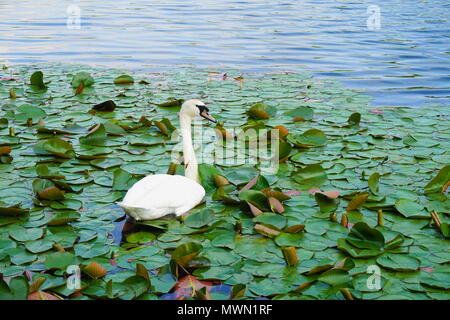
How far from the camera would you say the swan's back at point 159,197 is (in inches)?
149

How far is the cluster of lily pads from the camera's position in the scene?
3.23 m

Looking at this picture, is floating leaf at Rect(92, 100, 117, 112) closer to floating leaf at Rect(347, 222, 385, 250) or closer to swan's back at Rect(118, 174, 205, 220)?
swan's back at Rect(118, 174, 205, 220)

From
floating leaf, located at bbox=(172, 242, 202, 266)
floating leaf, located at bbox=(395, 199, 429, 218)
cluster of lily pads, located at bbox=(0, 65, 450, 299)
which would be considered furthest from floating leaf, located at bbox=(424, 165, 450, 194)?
floating leaf, located at bbox=(172, 242, 202, 266)

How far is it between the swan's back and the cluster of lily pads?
0.11 m

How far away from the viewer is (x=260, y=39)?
1180 cm

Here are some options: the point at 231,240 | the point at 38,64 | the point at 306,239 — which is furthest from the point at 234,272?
the point at 38,64

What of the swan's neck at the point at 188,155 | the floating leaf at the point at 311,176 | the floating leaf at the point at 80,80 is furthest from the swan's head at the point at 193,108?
the floating leaf at the point at 80,80

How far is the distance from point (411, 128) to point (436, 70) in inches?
149

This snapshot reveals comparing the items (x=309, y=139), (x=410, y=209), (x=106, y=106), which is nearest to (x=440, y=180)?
(x=410, y=209)

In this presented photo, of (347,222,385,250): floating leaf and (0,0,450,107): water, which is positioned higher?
(0,0,450,107): water

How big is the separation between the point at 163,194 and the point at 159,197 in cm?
4

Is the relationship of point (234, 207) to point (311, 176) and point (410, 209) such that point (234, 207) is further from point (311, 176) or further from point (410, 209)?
point (410, 209)

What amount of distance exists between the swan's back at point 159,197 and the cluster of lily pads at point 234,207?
105mm
